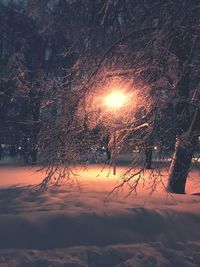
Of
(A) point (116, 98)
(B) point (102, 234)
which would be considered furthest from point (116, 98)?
(B) point (102, 234)

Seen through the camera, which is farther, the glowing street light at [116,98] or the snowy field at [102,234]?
the glowing street light at [116,98]

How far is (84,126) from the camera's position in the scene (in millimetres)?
10852

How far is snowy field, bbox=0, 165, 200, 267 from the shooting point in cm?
750

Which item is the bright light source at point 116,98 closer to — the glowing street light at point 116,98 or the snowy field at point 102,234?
the glowing street light at point 116,98

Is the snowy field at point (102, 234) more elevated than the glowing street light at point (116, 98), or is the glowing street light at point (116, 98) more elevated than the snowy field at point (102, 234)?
the glowing street light at point (116, 98)

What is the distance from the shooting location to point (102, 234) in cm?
882

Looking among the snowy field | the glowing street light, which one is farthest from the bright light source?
the snowy field

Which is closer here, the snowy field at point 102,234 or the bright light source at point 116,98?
the snowy field at point 102,234

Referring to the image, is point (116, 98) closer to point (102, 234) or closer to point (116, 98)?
point (116, 98)

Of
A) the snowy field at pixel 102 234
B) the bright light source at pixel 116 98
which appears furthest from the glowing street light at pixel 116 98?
the snowy field at pixel 102 234

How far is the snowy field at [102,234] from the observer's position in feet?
24.6

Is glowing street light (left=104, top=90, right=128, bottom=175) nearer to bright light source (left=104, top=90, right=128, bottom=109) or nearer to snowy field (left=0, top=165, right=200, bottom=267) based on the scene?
bright light source (left=104, top=90, right=128, bottom=109)

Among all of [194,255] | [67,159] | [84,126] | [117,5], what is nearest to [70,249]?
[194,255]

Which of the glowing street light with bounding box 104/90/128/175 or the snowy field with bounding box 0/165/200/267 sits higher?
the glowing street light with bounding box 104/90/128/175
